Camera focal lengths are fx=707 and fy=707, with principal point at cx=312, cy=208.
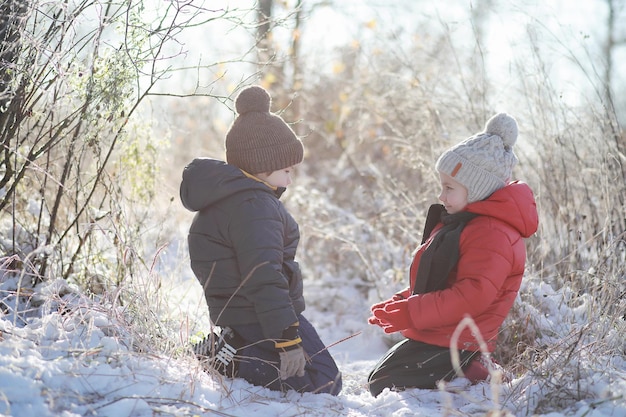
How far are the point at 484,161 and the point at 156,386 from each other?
1877mm

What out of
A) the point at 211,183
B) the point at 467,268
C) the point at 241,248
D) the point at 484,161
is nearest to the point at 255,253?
the point at 241,248

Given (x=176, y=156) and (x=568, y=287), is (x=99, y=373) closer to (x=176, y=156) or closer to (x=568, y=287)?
(x=568, y=287)

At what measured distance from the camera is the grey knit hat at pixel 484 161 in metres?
3.50

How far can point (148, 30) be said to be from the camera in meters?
3.60

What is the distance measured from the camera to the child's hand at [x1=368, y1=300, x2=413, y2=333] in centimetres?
351

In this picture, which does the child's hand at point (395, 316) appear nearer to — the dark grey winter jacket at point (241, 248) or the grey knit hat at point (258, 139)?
the dark grey winter jacket at point (241, 248)

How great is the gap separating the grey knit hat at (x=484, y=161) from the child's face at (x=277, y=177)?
2.61ft

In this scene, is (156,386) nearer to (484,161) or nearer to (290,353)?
(290,353)

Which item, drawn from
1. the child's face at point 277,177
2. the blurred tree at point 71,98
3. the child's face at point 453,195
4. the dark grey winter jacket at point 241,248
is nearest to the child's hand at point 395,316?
the dark grey winter jacket at point 241,248

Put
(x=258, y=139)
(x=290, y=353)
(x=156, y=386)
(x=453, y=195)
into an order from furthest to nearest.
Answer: (x=453, y=195) → (x=258, y=139) → (x=290, y=353) → (x=156, y=386)

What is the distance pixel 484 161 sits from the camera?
137 inches


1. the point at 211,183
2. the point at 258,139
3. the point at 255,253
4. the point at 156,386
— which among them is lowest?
the point at 156,386

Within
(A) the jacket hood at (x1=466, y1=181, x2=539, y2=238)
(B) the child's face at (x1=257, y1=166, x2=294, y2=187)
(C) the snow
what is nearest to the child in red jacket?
(A) the jacket hood at (x1=466, y1=181, x2=539, y2=238)

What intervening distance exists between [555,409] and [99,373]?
5.84 ft
